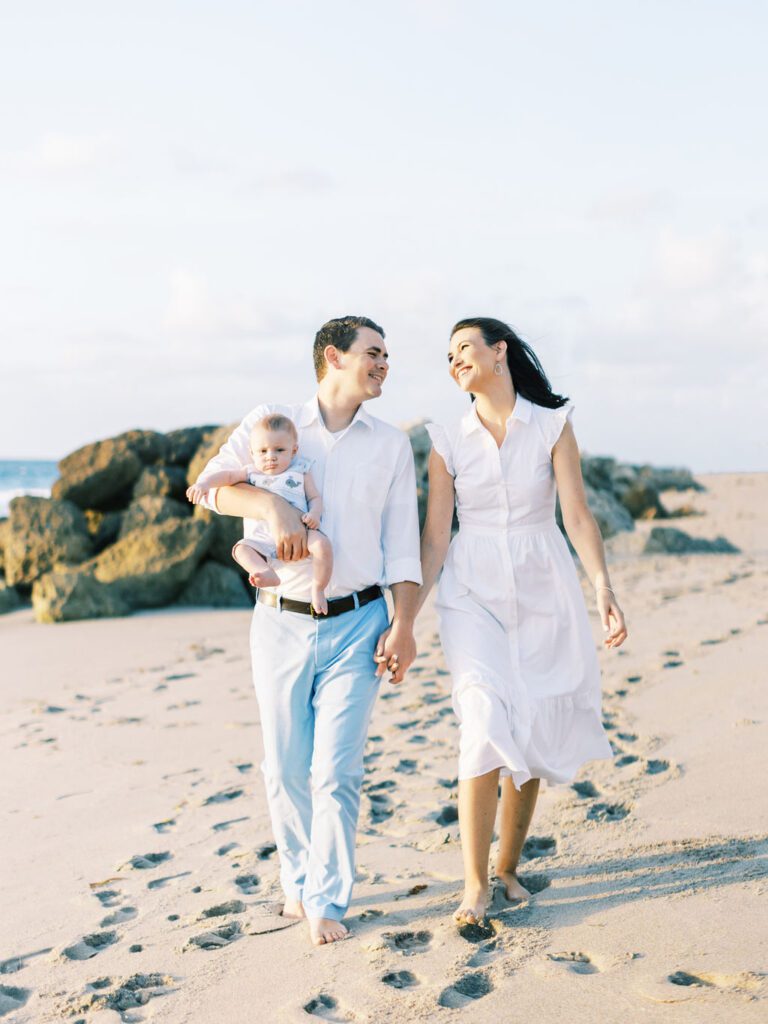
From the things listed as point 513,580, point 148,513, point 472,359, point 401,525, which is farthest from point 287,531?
point 148,513

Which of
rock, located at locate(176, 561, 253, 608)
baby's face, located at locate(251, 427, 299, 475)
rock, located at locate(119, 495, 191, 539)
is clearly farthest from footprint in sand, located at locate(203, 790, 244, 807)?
rock, located at locate(119, 495, 191, 539)

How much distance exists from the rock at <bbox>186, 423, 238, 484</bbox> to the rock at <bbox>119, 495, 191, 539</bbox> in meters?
0.37

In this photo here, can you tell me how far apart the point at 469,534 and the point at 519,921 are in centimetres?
135

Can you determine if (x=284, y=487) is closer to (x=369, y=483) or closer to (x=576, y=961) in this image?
(x=369, y=483)

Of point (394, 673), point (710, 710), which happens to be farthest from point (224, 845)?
point (710, 710)

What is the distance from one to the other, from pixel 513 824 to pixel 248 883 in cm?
111

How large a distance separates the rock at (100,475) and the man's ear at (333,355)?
333 inches

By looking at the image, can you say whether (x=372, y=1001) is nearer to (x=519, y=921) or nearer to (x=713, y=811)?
(x=519, y=921)

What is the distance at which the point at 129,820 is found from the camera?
5047 mm

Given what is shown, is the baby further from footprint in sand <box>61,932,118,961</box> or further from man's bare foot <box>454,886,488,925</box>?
footprint in sand <box>61,932,118,961</box>

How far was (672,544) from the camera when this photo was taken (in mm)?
13281

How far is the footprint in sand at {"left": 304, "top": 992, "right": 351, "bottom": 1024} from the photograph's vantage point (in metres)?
3.02

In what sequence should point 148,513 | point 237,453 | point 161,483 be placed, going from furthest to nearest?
point 161,483, point 148,513, point 237,453

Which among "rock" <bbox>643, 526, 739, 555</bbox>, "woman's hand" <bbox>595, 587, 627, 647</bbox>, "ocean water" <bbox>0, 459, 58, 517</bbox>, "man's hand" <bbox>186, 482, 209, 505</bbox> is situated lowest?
"rock" <bbox>643, 526, 739, 555</bbox>
